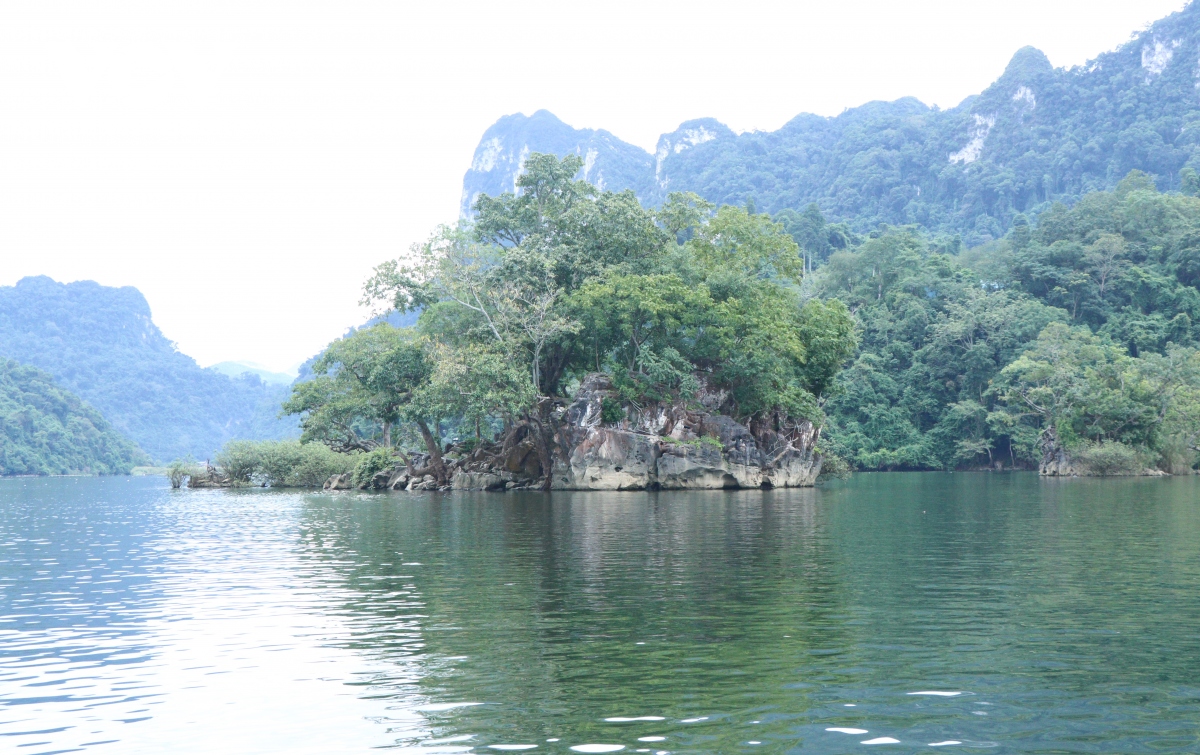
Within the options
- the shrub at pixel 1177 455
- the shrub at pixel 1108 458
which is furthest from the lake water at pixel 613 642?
the shrub at pixel 1177 455

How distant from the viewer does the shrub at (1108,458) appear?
240ft

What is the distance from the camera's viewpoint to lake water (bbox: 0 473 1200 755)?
9914mm

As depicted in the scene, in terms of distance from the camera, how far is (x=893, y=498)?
46938mm

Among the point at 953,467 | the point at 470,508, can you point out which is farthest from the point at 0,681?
the point at 953,467

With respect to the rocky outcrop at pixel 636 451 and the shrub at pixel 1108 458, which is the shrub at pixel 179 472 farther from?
the shrub at pixel 1108 458

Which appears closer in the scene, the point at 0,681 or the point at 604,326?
the point at 0,681

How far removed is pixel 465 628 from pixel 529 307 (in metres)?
43.8

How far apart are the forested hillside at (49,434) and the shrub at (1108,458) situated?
129m

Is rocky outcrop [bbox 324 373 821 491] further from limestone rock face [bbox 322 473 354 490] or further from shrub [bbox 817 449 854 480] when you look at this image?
shrub [bbox 817 449 854 480]

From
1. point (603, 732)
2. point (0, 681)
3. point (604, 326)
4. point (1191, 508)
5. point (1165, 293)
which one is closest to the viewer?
point (603, 732)

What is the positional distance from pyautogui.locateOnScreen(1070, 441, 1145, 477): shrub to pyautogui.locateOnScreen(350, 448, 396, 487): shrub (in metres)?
51.2

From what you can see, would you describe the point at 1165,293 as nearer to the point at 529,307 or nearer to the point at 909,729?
the point at 529,307

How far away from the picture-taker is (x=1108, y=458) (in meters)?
73.2

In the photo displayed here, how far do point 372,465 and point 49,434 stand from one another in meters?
97.4
